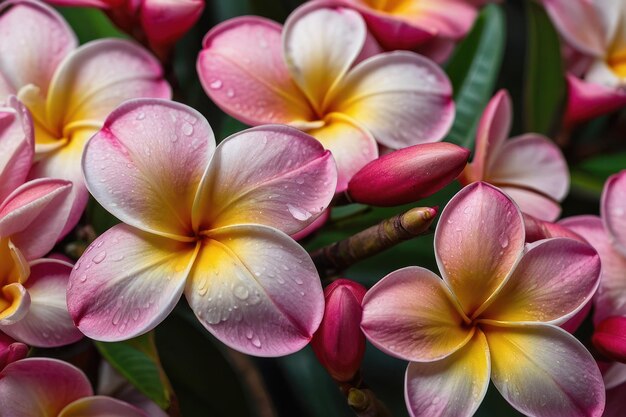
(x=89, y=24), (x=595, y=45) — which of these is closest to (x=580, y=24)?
(x=595, y=45)

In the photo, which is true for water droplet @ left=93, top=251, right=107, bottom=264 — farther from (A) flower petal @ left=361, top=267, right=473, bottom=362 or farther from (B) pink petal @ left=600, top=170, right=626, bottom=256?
(B) pink petal @ left=600, top=170, right=626, bottom=256

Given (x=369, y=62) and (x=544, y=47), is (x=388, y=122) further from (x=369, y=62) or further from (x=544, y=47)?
(x=544, y=47)

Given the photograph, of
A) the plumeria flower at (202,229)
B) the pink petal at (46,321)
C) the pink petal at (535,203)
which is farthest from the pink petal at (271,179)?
the pink petal at (535,203)

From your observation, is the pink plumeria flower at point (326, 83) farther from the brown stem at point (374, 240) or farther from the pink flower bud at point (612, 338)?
the pink flower bud at point (612, 338)

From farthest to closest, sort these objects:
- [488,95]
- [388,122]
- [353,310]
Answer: [488,95], [388,122], [353,310]

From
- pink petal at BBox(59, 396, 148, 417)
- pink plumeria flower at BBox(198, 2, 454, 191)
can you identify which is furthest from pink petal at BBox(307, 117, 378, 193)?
pink petal at BBox(59, 396, 148, 417)

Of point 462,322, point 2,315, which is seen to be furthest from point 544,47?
point 2,315
